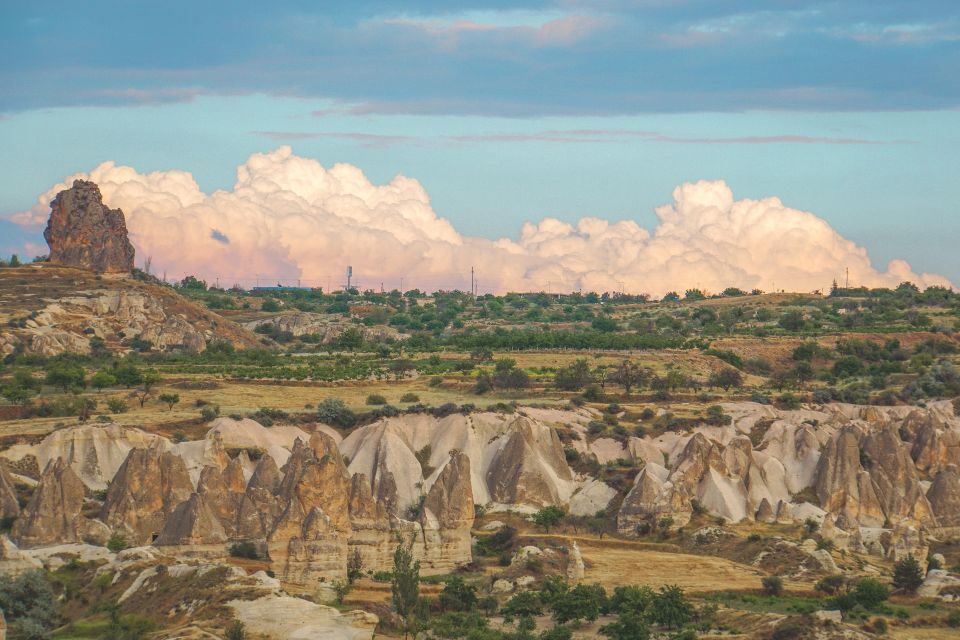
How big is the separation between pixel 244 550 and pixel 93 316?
81894 mm

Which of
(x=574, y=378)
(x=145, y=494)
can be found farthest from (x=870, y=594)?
(x=574, y=378)

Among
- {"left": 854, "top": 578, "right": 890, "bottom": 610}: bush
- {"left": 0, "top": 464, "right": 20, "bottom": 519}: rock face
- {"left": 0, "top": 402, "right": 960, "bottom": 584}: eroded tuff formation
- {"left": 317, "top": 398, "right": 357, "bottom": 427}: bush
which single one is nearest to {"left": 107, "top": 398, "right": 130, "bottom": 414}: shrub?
{"left": 0, "top": 402, "right": 960, "bottom": 584}: eroded tuff formation

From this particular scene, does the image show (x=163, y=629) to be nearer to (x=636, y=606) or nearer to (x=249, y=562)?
(x=249, y=562)

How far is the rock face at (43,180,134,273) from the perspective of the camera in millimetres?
150750

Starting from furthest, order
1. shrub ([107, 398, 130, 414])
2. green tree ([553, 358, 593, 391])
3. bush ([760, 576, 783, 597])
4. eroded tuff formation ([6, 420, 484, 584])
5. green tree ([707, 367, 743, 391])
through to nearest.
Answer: green tree ([707, 367, 743, 391]), green tree ([553, 358, 593, 391]), shrub ([107, 398, 130, 414]), bush ([760, 576, 783, 597]), eroded tuff formation ([6, 420, 484, 584])

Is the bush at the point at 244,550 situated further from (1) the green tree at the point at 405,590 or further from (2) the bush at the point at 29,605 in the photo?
(2) the bush at the point at 29,605

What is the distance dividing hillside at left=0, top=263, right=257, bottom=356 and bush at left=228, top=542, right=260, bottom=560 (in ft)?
214

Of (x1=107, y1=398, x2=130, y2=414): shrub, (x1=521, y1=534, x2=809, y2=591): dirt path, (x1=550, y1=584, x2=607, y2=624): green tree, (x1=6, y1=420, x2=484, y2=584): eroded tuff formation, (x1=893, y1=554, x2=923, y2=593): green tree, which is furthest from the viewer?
(x1=107, y1=398, x2=130, y2=414): shrub

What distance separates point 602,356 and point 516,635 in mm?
73837

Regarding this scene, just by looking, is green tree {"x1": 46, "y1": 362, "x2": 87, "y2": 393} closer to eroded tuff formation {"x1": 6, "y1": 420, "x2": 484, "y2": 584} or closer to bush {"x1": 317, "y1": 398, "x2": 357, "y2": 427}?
bush {"x1": 317, "y1": 398, "x2": 357, "y2": 427}

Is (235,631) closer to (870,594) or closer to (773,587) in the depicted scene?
(773,587)

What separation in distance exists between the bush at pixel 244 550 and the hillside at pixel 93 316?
6521 cm

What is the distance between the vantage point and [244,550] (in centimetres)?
5728

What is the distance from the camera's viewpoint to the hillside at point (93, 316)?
408 ft
